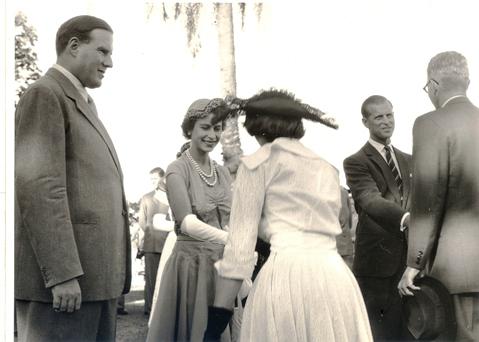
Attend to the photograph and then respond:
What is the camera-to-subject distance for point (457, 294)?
158 inches

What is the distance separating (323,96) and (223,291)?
2264 mm

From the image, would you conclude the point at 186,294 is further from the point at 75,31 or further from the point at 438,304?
the point at 75,31

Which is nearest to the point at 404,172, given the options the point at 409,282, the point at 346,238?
the point at 346,238

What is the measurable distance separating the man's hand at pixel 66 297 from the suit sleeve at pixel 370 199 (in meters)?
2.54

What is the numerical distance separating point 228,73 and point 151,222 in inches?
47.7

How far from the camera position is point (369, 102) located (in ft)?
17.7

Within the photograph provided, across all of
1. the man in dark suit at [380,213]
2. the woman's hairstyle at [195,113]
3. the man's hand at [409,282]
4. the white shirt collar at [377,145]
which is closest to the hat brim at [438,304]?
the man's hand at [409,282]

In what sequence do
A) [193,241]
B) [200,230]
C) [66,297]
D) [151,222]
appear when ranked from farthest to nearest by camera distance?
[151,222] < [193,241] < [200,230] < [66,297]

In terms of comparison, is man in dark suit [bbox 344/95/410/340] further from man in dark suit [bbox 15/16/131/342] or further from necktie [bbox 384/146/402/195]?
man in dark suit [bbox 15/16/131/342]

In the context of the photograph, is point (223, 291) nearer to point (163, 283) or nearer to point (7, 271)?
point (7, 271)

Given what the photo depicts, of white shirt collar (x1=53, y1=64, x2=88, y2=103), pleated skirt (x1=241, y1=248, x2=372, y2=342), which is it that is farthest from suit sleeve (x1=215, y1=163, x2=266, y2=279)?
white shirt collar (x1=53, y1=64, x2=88, y2=103)

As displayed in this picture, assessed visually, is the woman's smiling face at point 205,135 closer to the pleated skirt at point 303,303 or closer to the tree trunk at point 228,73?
the tree trunk at point 228,73

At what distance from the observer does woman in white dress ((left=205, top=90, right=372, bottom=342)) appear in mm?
3350

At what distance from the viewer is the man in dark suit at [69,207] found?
3.37m
